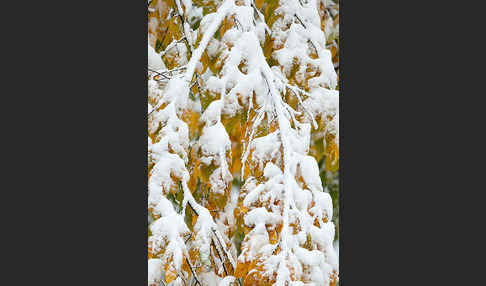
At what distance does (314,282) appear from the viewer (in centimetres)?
165

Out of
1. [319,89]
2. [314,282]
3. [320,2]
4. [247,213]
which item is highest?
[320,2]

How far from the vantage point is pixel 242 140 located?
1.74 metres

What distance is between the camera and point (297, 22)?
1.78m

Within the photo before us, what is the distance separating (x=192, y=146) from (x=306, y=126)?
0.39 meters

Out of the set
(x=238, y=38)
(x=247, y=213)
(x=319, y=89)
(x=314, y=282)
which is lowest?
(x=314, y=282)

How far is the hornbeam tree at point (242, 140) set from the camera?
5.40 feet

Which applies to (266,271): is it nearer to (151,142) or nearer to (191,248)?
(191,248)

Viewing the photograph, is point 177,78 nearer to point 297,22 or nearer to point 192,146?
point 192,146

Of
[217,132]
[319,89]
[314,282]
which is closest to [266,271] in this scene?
[314,282]

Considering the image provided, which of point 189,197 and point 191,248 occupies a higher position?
point 189,197

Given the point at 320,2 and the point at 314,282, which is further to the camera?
the point at 320,2

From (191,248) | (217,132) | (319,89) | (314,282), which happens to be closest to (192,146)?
(217,132)

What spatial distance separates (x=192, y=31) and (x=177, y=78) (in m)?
0.20

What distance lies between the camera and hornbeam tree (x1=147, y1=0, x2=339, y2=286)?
1.65 m
